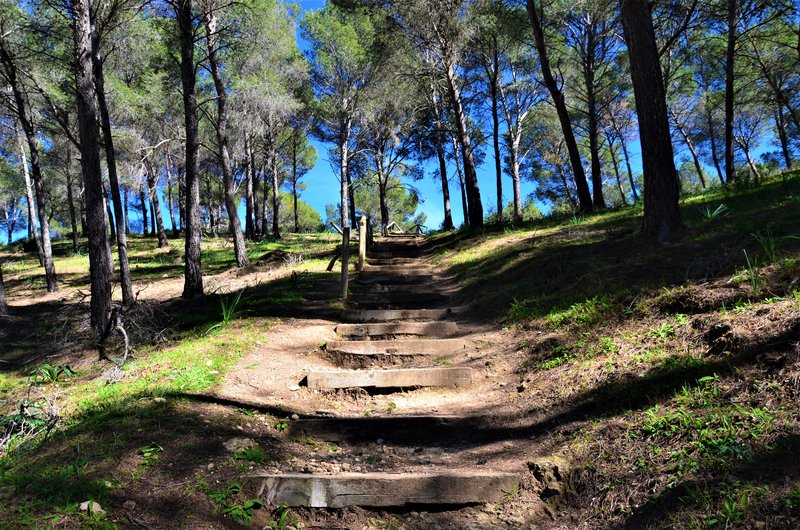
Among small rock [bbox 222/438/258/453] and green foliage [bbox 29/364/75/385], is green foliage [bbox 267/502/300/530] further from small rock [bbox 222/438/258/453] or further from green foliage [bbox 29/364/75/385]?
green foliage [bbox 29/364/75/385]

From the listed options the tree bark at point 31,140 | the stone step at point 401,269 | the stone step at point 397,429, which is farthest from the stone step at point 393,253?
the tree bark at point 31,140

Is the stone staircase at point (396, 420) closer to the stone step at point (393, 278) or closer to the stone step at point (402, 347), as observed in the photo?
the stone step at point (402, 347)

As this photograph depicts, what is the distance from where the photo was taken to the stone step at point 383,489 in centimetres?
266

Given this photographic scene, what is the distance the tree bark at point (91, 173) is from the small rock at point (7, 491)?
4.67 meters

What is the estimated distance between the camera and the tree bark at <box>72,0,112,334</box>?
6562 mm

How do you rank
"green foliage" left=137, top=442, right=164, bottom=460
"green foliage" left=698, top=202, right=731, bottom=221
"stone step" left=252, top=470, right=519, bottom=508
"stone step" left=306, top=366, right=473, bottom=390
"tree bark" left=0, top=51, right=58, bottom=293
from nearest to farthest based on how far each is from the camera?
1. "stone step" left=252, top=470, right=519, bottom=508
2. "green foliage" left=137, top=442, right=164, bottom=460
3. "stone step" left=306, top=366, right=473, bottom=390
4. "green foliage" left=698, top=202, right=731, bottom=221
5. "tree bark" left=0, top=51, right=58, bottom=293

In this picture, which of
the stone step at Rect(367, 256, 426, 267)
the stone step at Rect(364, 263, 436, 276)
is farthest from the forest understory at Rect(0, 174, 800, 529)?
the stone step at Rect(367, 256, 426, 267)

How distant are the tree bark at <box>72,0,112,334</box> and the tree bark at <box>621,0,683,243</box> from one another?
7183 mm

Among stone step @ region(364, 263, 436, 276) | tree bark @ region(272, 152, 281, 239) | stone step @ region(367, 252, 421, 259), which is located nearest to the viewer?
stone step @ region(364, 263, 436, 276)

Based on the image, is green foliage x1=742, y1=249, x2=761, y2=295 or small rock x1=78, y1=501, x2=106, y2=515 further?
green foliage x1=742, y1=249, x2=761, y2=295

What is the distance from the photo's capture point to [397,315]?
652cm

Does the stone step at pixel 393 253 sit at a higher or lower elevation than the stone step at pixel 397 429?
higher

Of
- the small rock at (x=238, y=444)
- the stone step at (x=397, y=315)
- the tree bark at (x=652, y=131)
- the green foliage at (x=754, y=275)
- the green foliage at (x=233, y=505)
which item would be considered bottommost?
the green foliage at (x=233, y=505)

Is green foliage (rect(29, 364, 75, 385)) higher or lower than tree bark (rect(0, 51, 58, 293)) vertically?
lower
